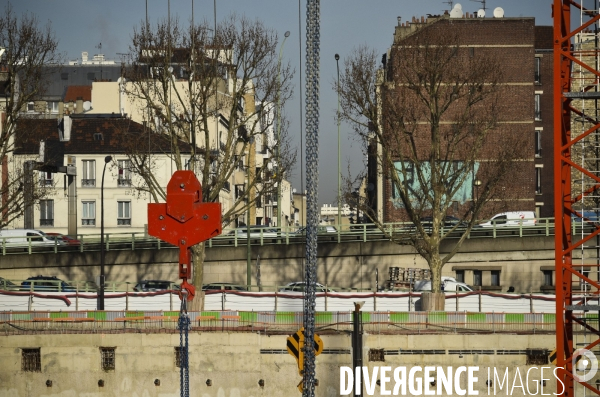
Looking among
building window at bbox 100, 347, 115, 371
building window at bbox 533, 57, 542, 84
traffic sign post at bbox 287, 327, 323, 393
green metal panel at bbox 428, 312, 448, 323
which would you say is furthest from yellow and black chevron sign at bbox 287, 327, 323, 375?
building window at bbox 533, 57, 542, 84

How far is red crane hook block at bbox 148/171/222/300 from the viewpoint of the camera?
16.6 m

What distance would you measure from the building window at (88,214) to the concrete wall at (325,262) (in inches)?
590

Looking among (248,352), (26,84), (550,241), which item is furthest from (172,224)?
(550,241)

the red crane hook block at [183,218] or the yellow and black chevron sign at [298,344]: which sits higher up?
the red crane hook block at [183,218]

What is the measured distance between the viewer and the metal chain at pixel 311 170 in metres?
19.6

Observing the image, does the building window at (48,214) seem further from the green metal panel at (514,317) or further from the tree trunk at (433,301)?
the green metal panel at (514,317)

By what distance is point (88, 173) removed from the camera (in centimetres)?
6600

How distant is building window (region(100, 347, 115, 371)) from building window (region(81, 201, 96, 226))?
112 feet

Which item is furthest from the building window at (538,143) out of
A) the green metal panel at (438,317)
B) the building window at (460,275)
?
the green metal panel at (438,317)

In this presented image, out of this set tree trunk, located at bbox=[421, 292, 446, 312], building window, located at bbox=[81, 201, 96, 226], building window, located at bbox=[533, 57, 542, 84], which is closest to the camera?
tree trunk, located at bbox=[421, 292, 446, 312]

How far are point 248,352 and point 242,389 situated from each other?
1.26 metres

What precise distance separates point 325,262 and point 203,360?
20.1 metres

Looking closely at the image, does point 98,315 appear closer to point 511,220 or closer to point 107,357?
point 107,357

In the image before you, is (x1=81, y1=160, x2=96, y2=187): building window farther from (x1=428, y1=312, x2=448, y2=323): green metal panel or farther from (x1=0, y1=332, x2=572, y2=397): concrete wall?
(x1=428, y1=312, x2=448, y2=323): green metal panel
